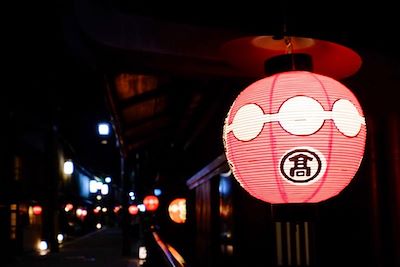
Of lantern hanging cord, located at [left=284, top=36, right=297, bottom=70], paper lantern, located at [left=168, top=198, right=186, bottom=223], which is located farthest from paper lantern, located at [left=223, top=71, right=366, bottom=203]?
paper lantern, located at [left=168, top=198, right=186, bottom=223]

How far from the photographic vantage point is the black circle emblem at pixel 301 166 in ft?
13.8

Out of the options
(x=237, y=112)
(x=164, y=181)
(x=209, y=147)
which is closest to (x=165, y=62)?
(x=237, y=112)

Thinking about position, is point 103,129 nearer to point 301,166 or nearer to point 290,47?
point 290,47

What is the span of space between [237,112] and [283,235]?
4029mm

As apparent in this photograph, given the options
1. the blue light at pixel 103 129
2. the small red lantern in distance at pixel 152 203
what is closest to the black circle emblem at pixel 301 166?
the small red lantern in distance at pixel 152 203

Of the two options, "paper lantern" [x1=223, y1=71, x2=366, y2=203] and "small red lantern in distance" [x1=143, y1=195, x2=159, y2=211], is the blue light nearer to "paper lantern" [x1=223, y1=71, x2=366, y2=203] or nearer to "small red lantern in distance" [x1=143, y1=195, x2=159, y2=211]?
"small red lantern in distance" [x1=143, y1=195, x2=159, y2=211]

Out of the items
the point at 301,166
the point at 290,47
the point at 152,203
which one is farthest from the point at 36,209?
the point at 301,166

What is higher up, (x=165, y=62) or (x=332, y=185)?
(x=165, y=62)

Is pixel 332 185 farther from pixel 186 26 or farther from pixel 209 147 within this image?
pixel 209 147

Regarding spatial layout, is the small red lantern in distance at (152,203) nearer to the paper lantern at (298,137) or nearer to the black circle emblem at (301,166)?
the paper lantern at (298,137)

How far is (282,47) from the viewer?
5844mm

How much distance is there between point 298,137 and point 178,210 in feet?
54.4

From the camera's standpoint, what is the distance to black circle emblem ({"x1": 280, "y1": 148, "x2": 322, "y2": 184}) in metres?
4.21

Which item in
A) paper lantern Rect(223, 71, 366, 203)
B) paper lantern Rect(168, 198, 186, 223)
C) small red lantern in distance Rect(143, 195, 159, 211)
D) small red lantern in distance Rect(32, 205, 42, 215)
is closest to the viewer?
paper lantern Rect(223, 71, 366, 203)
